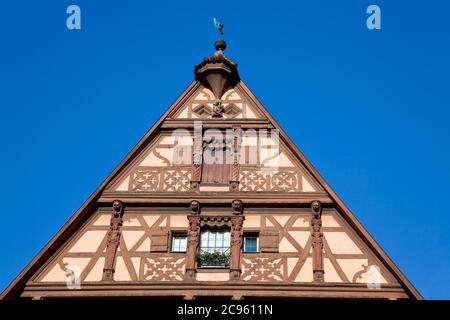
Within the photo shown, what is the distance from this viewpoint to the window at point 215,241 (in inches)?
610

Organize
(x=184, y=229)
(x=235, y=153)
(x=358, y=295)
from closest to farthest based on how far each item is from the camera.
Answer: (x=358, y=295)
(x=184, y=229)
(x=235, y=153)

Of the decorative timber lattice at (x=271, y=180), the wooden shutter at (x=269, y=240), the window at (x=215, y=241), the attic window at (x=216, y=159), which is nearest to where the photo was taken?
the wooden shutter at (x=269, y=240)

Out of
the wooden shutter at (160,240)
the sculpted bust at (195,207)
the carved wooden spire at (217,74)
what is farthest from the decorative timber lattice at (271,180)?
the carved wooden spire at (217,74)

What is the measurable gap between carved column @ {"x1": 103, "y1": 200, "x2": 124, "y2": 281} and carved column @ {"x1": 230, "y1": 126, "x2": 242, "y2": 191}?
2.64 meters

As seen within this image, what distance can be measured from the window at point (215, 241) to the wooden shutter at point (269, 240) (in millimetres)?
762

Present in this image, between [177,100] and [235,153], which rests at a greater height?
[177,100]

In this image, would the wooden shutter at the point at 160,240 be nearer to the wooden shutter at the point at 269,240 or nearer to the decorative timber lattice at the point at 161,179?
the decorative timber lattice at the point at 161,179

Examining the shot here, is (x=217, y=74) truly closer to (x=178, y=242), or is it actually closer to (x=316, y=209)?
(x=316, y=209)

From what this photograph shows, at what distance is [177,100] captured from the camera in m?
17.8

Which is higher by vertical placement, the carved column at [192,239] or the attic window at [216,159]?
the attic window at [216,159]

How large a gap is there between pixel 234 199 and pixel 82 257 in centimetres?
362
